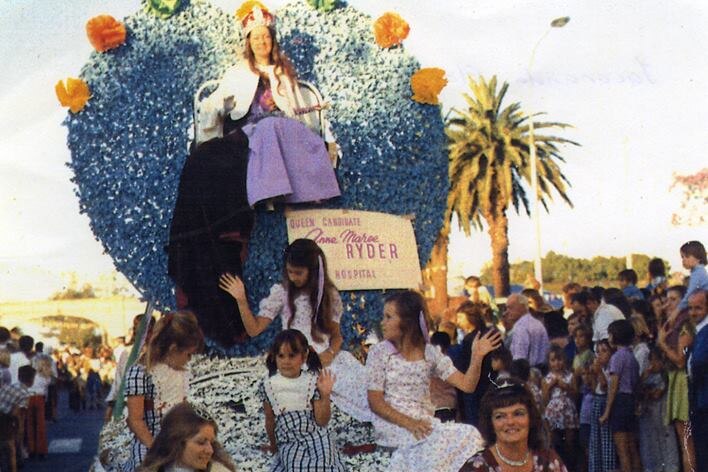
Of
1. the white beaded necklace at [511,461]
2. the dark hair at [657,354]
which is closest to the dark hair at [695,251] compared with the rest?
the dark hair at [657,354]

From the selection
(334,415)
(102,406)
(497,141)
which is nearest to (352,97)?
(334,415)

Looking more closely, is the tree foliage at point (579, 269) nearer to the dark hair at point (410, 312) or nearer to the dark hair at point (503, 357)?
the dark hair at point (503, 357)

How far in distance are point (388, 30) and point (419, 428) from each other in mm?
4041

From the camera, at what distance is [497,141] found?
1661 centimetres

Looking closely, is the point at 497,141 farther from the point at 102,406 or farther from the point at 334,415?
the point at 334,415

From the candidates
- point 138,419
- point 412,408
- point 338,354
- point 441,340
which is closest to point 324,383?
point 412,408

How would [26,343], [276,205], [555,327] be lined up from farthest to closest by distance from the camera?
[26,343] → [555,327] → [276,205]

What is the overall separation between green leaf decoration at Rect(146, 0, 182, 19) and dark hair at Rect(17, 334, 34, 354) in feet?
17.1

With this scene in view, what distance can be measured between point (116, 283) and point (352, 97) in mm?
2569

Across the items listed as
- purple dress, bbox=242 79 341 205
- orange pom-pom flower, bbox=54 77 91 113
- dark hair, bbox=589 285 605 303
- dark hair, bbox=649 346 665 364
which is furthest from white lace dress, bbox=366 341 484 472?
dark hair, bbox=589 285 605 303

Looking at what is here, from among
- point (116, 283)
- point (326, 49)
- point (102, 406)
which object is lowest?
point (102, 406)

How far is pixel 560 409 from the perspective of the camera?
35.1 ft

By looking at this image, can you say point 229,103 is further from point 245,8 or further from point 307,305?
point 307,305

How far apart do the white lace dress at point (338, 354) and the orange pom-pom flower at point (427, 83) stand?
2.26m
